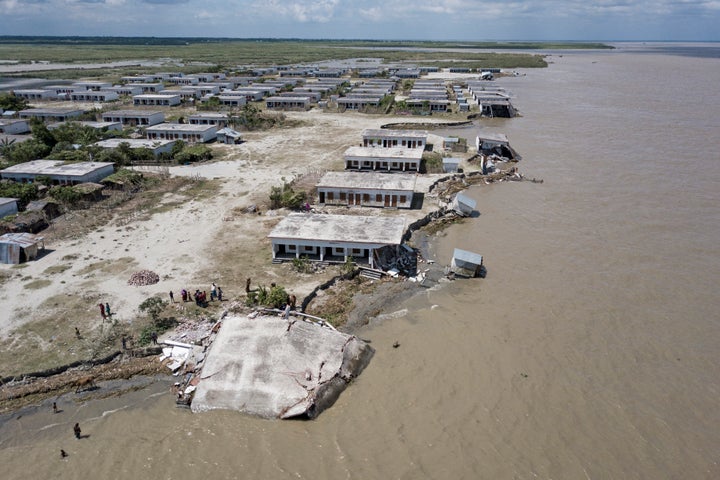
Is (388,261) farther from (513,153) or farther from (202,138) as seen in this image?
(202,138)

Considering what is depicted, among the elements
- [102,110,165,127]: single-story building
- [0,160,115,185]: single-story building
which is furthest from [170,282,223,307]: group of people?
[102,110,165,127]: single-story building

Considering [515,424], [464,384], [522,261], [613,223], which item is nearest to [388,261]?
[522,261]

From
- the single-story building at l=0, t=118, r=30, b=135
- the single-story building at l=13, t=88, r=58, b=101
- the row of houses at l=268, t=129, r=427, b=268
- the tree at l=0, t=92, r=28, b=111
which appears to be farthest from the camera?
the single-story building at l=13, t=88, r=58, b=101

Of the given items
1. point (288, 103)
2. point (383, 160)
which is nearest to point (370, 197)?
point (383, 160)

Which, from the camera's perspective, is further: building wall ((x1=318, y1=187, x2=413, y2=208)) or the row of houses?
building wall ((x1=318, y1=187, x2=413, y2=208))

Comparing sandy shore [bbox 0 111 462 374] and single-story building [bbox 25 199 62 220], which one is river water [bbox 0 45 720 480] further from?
single-story building [bbox 25 199 62 220]

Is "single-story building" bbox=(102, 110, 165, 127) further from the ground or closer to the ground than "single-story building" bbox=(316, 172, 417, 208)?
further from the ground

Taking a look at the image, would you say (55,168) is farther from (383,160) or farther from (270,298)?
(270,298)

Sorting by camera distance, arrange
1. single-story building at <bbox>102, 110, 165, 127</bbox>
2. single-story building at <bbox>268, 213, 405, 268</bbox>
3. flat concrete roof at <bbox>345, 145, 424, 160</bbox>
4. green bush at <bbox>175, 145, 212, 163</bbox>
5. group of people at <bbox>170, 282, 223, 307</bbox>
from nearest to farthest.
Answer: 1. group of people at <bbox>170, 282, 223, 307</bbox>
2. single-story building at <bbox>268, 213, 405, 268</bbox>
3. flat concrete roof at <bbox>345, 145, 424, 160</bbox>
4. green bush at <bbox>175, 145, 212, 163</bbox>
5. single-story building at <bbox>102, 110, 165, 127</bbox>
